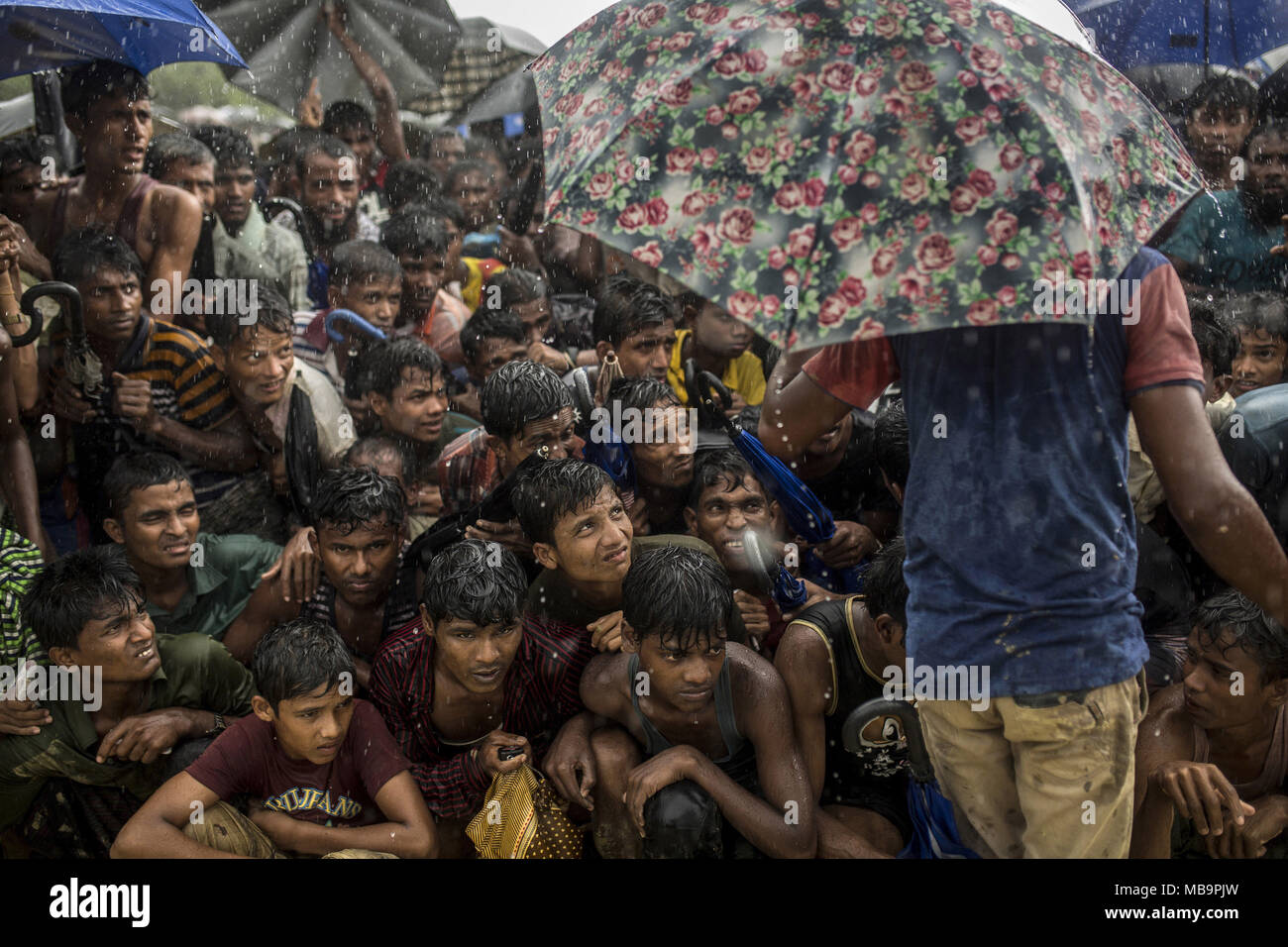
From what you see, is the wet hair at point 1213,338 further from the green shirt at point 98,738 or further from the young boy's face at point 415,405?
the green shirt at point 98,738

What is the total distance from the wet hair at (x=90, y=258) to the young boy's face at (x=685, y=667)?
2.59 m

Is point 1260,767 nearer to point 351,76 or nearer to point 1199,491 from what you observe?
point 1199,491

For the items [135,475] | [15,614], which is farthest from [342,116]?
[15,614]

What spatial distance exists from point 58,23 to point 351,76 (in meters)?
2.47

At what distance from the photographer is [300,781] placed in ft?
12.4

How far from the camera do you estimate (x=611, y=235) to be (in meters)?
2.86

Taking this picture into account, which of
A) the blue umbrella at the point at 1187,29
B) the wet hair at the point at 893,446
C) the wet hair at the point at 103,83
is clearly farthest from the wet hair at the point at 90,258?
the blue umbrella at the point at 1187,29

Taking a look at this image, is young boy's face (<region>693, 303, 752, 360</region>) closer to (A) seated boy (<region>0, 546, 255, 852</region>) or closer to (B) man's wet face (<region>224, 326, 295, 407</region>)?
(B) man's wet face (<region>224, 326, 295, 407</region>)

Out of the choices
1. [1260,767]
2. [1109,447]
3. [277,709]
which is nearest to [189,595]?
[277,709]

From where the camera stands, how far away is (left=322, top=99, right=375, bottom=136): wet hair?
731 centimetres

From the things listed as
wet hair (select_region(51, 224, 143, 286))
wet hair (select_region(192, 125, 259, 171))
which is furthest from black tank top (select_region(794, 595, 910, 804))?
wet hair (select_region(192, 125, 259, 171))

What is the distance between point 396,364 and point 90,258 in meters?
1.21

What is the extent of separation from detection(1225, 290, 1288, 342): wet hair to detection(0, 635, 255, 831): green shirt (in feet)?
12.0

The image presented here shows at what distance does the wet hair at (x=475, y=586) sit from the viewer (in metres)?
3.78
